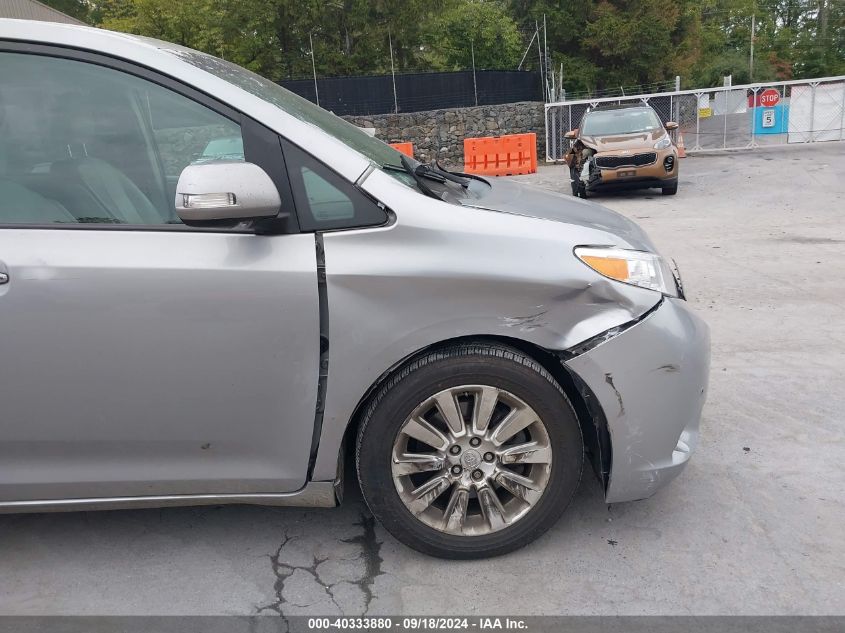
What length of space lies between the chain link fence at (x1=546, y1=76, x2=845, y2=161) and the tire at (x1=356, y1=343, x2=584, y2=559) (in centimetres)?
1979

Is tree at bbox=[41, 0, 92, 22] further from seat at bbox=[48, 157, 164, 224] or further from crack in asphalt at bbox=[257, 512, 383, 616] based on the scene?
crack in asphalt at bbox=[257, 512, 383, 616]

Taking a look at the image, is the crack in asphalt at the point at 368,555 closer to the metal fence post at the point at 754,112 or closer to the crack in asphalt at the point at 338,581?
the crack in asphalt at the point at 338,581

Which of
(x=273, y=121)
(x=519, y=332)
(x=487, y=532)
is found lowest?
(x=487, y=532)

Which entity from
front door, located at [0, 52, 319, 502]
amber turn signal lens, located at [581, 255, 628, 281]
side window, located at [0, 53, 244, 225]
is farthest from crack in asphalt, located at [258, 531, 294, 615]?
amber turn signal lens, located at [581, 255, 628, 281]

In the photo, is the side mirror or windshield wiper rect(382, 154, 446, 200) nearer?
the side mirror

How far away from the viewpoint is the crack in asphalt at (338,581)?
2.60m

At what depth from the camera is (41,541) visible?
304 cm

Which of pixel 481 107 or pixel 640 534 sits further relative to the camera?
pixel 481 107

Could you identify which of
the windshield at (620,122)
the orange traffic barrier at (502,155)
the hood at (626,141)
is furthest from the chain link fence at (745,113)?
the hood at (626,141)

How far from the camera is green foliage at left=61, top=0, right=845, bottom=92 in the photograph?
31.3 m

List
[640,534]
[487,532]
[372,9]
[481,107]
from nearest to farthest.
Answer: [487,532] < [640,534] < [481,107] < [372,9]

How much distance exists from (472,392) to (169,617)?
1291 millimetres

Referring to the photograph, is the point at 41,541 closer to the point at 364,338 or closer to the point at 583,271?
the point at 364,338

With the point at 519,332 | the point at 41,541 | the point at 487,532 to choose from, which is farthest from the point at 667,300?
the point at 41,541
